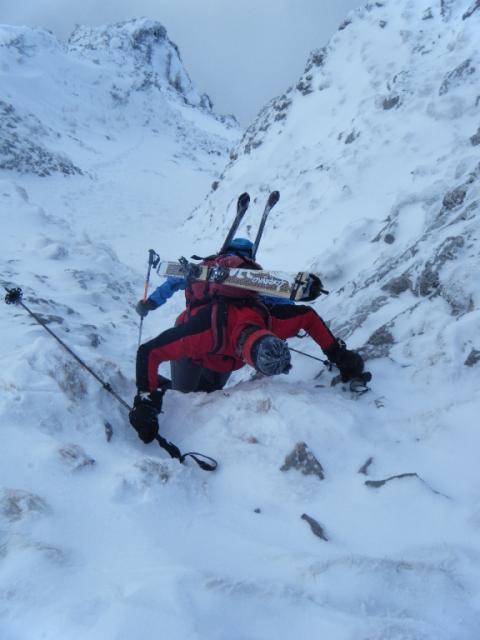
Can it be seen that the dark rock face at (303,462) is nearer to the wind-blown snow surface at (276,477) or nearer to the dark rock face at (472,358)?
the wind-blown snow surface at (276,477)

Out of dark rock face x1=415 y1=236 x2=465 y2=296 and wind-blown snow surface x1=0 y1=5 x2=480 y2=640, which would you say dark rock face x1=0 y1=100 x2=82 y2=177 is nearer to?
wind-blown snow surface x1=0 y1=5 x2=480 y2=640

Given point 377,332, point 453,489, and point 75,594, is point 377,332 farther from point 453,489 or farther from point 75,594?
point 75,594

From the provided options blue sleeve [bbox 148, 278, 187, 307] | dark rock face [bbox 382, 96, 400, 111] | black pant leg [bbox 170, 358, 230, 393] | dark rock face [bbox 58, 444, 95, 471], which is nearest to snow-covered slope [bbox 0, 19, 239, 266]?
dark rock face [bbox 382, 96, 400, 111]

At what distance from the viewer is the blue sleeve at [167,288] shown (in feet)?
18.0

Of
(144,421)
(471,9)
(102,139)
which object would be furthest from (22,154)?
(144,421)

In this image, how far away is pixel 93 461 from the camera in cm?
307

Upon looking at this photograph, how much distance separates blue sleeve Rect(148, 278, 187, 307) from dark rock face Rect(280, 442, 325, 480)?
273 cm

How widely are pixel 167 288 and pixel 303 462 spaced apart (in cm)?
299

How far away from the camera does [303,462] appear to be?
3246 mm

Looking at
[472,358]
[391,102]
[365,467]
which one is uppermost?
[391,102]

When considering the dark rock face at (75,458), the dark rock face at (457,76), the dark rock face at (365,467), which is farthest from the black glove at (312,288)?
the dark rock face at (457,76)

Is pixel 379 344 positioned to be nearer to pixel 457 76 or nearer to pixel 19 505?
pixel 19 505

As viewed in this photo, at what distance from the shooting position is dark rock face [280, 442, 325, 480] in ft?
10.5

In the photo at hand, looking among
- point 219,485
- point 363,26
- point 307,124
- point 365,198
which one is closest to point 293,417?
point 219,485
